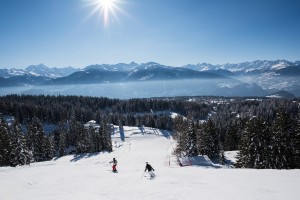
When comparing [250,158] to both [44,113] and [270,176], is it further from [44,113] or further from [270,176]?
[44,113]

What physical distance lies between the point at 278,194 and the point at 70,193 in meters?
16.7

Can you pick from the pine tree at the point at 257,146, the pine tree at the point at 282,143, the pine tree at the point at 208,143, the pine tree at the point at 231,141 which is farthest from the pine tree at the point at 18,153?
the pine tree at the point at 231,141

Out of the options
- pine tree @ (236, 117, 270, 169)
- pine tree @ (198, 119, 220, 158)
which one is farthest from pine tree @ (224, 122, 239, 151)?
pine tree @ (236, 117, 270, 169)

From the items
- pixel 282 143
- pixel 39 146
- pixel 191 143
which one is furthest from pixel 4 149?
pixel 282 143

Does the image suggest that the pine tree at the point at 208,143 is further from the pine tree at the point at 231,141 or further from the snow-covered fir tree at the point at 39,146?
the snow-covered fir tree at the point at 39,146

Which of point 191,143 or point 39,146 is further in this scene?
point 39,146

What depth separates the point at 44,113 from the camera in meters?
167

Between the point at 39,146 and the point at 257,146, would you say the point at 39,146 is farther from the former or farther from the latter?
the point at 257,146

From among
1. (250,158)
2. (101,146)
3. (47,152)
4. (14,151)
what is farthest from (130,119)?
(250,158)

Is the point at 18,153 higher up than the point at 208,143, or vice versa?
the point at 18,153

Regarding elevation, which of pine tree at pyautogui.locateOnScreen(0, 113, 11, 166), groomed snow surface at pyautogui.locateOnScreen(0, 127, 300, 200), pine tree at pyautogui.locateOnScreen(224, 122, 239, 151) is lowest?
pine tree at pyautogui.locateOnScreen(224, 122, 239, 151)

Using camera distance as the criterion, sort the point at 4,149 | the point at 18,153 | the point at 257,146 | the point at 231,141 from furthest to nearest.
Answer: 1. the point at 231,141
2. the point at 18,153
3. the point at 4,149
4. the point at 257,146

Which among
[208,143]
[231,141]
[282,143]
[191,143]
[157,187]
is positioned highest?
[157,187]

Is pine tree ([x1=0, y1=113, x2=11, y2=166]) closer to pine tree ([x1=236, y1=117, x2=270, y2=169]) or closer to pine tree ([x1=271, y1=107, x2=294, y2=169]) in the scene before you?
pine tree ([x1=236, y1=117, x2=270, y2=169])
